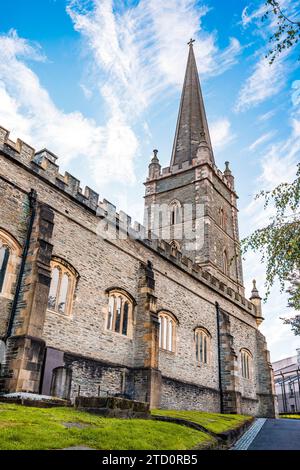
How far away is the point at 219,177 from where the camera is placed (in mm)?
35844

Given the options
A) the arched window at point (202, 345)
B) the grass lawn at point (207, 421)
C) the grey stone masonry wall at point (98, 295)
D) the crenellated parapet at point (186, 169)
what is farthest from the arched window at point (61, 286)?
the crenellated parapet at point (186, 169)

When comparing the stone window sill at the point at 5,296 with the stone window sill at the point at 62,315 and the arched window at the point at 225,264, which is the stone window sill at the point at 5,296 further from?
the arched window at the point at 225,264

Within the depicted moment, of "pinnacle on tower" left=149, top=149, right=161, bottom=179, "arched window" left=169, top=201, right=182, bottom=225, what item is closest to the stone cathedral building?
Result: "arched window" left=169, top=201, right=182, bottom=225

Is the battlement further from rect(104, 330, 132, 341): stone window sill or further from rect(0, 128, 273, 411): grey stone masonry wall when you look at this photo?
rect(104, 330, 132, 341): stone window sill

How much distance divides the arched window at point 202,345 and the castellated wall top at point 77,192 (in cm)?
311

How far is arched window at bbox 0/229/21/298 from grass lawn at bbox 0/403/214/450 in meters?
4.49

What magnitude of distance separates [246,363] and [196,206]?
12.7m

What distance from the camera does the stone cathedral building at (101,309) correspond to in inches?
475

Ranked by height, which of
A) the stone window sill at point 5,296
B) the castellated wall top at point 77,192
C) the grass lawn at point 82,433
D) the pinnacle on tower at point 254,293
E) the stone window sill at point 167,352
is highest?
Result: the pinnacle on tower at point 254,293

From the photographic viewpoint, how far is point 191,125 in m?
39.8

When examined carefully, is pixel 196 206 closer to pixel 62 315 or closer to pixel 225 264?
pixel 225 264

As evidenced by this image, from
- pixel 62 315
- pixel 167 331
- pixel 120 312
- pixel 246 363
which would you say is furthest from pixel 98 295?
pixel 246 363

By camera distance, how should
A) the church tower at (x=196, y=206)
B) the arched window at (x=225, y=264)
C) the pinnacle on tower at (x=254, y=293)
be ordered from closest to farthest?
the church tower at (x=196, y=206), the arched window at (x=225, y=264), the pinnacle on tower at (x=254, y=293)
